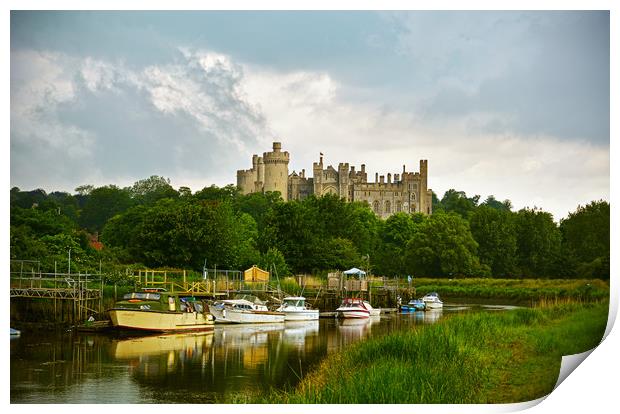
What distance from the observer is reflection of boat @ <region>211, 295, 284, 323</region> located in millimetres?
22766

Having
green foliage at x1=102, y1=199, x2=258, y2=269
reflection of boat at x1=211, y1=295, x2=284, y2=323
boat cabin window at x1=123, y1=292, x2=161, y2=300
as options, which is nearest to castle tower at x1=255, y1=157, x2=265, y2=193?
green foliage at x1=102, y1=199, x2=258, y2=269

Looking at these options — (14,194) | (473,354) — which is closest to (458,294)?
(14,194)

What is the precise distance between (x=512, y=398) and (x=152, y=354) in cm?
724

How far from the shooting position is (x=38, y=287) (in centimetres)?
1986

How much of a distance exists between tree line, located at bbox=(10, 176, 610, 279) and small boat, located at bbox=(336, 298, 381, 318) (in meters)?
4.49

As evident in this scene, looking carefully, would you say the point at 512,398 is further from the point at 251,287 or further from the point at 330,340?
the point at 251,287

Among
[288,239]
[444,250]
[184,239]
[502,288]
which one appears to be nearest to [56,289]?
[184,239]

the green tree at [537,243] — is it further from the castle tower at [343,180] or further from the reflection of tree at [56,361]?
the castle tower at [343,180]

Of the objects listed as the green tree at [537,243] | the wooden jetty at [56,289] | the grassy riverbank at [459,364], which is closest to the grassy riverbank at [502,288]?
the green tree at [537,243]

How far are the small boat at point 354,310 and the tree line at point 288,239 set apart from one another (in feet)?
14.7

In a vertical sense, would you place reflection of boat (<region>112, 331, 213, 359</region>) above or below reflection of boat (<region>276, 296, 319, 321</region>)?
below

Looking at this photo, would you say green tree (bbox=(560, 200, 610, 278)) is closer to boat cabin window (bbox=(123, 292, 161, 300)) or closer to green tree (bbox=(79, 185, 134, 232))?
boat cabin window (bbox=(123, 292, 161, 300))

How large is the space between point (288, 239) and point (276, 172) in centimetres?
4889

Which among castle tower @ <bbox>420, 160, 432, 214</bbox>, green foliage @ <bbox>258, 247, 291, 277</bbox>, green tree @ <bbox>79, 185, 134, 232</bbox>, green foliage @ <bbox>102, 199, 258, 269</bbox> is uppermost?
castle tower @ <bbox>420, 160, 432, 214</bbox>
